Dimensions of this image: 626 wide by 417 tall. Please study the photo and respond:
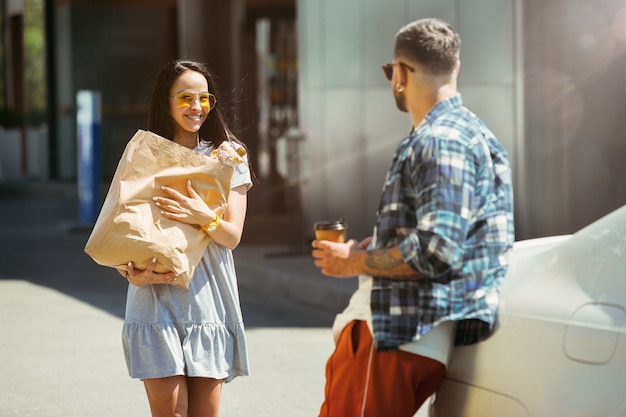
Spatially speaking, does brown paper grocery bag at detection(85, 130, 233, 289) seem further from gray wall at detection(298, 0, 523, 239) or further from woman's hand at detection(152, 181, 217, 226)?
gray wall at detection(298, 0, 523, 239)

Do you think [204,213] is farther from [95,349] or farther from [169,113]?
[95,349]

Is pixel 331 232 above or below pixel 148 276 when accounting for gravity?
above

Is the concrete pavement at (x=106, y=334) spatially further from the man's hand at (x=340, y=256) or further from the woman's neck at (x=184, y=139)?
the man's hand at (x=340, y=256)

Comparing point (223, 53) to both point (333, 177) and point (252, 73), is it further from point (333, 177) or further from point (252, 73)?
point (333, 177)

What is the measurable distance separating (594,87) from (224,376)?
7848 mm

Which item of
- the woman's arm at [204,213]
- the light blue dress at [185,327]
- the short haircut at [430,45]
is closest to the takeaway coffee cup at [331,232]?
the short haircut at [430,45]

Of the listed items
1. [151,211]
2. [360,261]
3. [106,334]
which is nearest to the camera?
[360,261]

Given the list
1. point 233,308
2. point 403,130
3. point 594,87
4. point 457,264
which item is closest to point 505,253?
point 457,264

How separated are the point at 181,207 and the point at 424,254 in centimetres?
105

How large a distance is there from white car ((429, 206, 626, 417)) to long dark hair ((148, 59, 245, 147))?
126 cm

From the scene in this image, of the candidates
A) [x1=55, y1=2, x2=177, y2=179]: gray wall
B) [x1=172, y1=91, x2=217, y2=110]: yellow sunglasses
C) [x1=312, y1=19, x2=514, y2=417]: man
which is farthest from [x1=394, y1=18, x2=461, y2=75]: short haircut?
[x1=55, y1=2, x2=177, y2=179]: gray wall

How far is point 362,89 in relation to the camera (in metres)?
12.9

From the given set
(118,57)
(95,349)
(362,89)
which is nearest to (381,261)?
(95,349)

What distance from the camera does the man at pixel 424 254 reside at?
3240 millimetres
